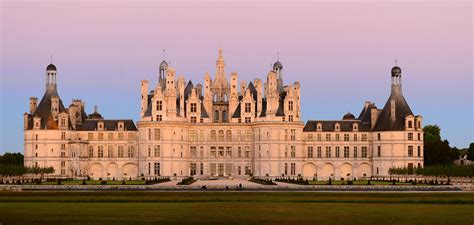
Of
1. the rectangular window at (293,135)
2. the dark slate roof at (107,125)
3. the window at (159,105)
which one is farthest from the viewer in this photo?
the dark slate roof at (107,125)

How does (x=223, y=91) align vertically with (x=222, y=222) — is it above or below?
above

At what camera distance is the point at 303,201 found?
193 ft

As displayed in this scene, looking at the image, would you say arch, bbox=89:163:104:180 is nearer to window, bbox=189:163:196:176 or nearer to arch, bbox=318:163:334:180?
window, bbox=189:163:196:176

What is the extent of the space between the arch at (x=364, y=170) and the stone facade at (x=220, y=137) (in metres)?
0.12

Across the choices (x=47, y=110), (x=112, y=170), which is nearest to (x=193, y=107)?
(x=112, y=170)

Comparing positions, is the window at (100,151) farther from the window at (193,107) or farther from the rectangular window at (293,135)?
the rectangular window at (293,135)

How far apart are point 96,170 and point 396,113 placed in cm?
3673

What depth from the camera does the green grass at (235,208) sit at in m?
45.1

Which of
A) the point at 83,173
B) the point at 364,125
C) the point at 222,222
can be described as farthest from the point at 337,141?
the point at 222,222

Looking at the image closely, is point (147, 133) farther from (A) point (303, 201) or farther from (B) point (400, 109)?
(A) point (303, 201)

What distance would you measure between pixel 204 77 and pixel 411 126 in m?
25.6

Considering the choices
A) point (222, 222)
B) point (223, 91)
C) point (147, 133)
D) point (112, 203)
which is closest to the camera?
point (222, 222)

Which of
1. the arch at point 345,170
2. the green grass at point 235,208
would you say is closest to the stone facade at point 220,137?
the arch at point 345,170

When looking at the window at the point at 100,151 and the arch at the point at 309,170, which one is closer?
the arch at the point at 309,170
